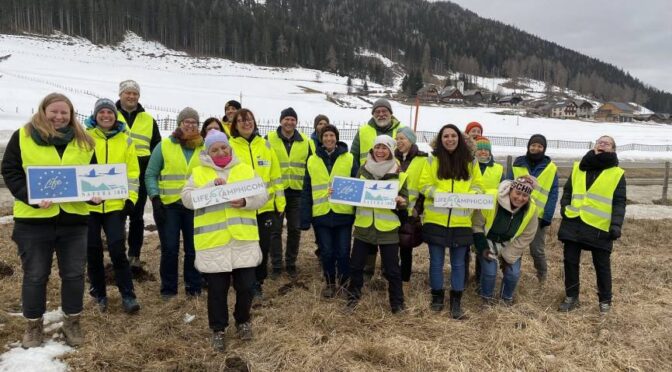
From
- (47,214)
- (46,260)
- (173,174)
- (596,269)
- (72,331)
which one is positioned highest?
(173,174)

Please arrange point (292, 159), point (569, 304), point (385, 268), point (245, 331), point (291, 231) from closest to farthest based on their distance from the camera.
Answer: point (245, 331)
point (385, 268)
point (569, 304)
point (292, 159)
point (291, 231)

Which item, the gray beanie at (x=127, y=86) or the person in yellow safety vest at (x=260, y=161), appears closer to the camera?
the person in yellow safety vest at (x=260, y=161)

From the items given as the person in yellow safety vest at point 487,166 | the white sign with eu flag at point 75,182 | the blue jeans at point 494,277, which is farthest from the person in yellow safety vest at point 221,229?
the person in yellow safety vest at point 487,166

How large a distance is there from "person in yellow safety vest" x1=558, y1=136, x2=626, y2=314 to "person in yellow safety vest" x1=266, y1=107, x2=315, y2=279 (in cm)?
317

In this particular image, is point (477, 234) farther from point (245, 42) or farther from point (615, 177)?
point (245, 42)

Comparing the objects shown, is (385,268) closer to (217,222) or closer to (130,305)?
(217,222)

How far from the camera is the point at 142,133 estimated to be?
536 cm

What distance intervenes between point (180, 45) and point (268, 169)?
352 feet

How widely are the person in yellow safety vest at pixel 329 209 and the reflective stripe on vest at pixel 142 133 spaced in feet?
6.44

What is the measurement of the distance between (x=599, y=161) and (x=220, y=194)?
3.90 metres

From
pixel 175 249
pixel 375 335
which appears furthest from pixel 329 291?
pixel 175 249

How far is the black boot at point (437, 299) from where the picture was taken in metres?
4.89

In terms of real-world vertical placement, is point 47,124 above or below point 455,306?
above

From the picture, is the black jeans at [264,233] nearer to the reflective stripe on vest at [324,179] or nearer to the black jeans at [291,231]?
the reflective stripe on vest at [324,179]
